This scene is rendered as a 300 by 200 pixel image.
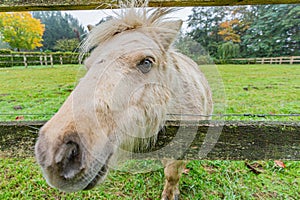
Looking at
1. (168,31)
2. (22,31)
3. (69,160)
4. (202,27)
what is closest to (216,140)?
(168,31)

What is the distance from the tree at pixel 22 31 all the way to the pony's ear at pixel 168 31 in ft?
74.7

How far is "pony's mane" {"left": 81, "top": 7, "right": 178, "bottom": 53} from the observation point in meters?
1.06

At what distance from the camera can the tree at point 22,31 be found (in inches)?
746

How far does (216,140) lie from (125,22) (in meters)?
0.87

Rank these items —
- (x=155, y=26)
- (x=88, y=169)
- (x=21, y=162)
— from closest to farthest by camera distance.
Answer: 1. (x=88, y=169)
2. (x=155, y=26)
3. (x=21, y=162)

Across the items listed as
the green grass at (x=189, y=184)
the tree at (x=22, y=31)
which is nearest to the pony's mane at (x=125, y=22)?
the green grass at (x=189, y=184)

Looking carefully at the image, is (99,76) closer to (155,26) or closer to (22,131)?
(155,26)

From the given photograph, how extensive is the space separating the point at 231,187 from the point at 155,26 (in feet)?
5.70

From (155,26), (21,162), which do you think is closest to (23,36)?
(21,162)

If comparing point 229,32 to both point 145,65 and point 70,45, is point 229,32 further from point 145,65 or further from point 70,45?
point 145,65

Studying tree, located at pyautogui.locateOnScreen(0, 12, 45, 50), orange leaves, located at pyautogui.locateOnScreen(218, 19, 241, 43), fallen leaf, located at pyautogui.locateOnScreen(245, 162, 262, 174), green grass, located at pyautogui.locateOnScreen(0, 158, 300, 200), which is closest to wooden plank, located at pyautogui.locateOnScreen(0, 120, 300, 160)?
green grass, located at pyautogui.locateOnScreen(0, 158, 300, 200)

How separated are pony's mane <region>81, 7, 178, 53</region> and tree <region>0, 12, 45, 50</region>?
22.6m

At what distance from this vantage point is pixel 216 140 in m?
1.10

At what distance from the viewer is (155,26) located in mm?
1129
